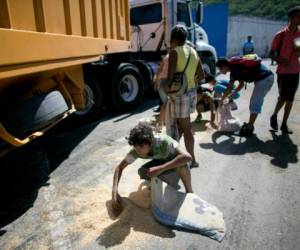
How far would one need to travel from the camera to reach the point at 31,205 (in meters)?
2.86

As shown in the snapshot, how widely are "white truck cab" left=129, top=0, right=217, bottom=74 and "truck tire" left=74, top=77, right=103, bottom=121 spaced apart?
280 centimetres

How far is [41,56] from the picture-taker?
2.48m

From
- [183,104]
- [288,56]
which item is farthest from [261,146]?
[183,104]

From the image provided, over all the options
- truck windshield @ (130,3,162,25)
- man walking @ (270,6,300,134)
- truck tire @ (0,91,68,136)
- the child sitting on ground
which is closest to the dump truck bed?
truck tire @ (0,91,68,136)

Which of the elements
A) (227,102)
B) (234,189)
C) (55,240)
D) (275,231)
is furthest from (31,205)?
(227,102)

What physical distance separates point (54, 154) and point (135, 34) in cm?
520

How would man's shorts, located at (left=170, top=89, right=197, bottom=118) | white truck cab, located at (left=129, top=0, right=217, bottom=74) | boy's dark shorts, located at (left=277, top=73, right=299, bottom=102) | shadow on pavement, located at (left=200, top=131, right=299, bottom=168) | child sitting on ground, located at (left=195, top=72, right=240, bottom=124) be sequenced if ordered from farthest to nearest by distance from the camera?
white truck cab, located at (left=129, top=0, right=217, bottom=74)
child sitting on ground, located at (left=195, top=72, right=240, bottom=124)
boy's dark shorts, located at (left=277, top=73, right=299, bottom=102)
shadow on pavement, located at (left=200, top=131, right=299, bottom=168)
man's shorts, located at (left=170, top=89, right=197, bottom=118)

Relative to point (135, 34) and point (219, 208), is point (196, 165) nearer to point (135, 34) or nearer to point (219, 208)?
point (219, 208)

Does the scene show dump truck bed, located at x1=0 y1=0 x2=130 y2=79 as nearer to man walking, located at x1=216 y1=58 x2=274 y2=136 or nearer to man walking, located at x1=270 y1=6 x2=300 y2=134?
man walking, located at x1=216 y1=58 x2=274 y2=136

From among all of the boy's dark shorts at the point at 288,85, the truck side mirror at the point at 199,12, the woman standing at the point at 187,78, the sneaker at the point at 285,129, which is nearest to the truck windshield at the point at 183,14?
the truck side mirror at the point at 199,12

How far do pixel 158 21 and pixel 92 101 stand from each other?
344 cm

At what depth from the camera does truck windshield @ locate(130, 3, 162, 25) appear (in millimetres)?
7744

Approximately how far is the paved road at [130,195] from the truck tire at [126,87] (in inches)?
67.5

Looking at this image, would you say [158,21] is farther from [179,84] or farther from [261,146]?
[179,84]
